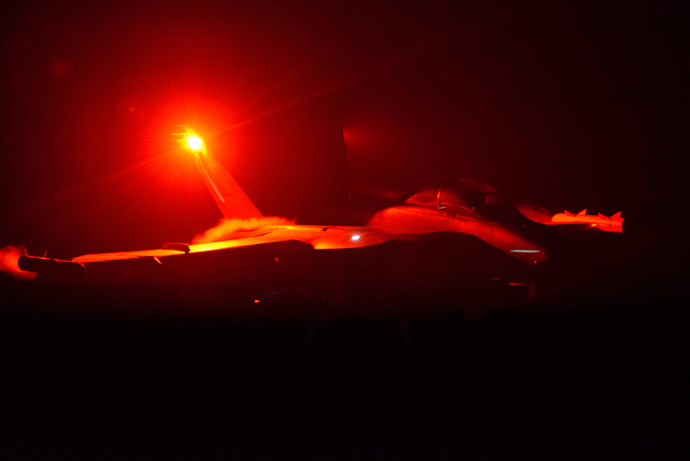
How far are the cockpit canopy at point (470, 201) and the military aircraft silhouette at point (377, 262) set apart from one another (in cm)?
1

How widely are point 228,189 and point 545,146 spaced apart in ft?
24.4

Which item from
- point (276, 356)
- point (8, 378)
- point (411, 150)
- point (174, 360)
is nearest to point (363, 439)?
point (276, 356)

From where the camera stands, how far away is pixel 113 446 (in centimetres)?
206

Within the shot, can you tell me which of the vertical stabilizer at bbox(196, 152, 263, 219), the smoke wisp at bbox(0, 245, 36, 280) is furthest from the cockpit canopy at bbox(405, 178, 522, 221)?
the smoke wisp at bbox(0, 245, 36, 280)

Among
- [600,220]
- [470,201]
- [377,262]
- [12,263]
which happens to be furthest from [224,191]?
[600,220]

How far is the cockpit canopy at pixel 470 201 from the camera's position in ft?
15.1

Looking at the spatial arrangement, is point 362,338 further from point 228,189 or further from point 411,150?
point 411,150

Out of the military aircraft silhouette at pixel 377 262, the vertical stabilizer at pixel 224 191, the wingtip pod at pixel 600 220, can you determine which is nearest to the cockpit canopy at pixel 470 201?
the military aircraft silhouette at pixel 377 262

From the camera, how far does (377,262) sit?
390 centimetres

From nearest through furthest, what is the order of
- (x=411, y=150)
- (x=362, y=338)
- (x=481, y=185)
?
(x=362, y=338) < (x=481, y=185) < (x=411, y=150)

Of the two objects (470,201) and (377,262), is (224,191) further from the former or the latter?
(470,201)

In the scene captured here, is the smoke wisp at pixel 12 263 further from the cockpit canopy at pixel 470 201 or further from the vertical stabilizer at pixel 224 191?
the cockpit canopy at pixel 470 201

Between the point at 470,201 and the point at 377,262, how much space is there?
1.67m

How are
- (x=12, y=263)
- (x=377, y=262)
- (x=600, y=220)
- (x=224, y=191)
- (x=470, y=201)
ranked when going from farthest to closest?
(x=224, y=191) → (x=600, y=220) → (x=470, y=201) → (x=377, y=262) → (x=12, y=263)
